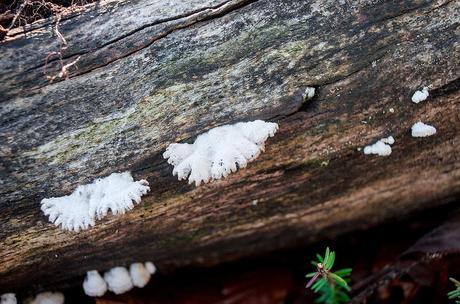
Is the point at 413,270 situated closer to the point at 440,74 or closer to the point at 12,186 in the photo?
the point at 440,74

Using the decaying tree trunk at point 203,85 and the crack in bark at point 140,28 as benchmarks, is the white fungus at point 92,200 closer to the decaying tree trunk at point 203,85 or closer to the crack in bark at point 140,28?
the decaying tree trunk at point 203,85

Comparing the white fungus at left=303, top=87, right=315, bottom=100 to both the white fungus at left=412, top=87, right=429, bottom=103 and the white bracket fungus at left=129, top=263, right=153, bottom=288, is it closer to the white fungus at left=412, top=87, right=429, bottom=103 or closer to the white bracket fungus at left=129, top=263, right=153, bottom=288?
the white fungus at left=412, top=87, right=429, bottom=103

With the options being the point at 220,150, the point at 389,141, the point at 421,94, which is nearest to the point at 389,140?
the point at 389,141

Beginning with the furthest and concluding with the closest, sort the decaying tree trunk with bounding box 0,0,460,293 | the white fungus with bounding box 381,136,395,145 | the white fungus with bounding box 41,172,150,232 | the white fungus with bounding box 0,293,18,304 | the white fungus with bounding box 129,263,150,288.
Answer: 1. the white fungus with bounding box 129,263,150,288
2. the white fungus with bounding box 0,293,18,304
3. the white fungus with bounding box 381,136,395,145
4. the white fungus with bounding box 41,172,150,232
5. the decaying tree trunk with bounding box 0,0,460,293

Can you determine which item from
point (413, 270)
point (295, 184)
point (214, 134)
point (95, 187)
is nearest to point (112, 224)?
point (95, 187)

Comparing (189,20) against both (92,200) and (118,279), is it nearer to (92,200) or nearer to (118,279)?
(92,200)

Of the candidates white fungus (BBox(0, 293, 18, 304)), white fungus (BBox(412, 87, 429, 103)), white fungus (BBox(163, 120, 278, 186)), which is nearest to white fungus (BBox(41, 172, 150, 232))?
white fungus (BBox(163, 120, 278, 186))
